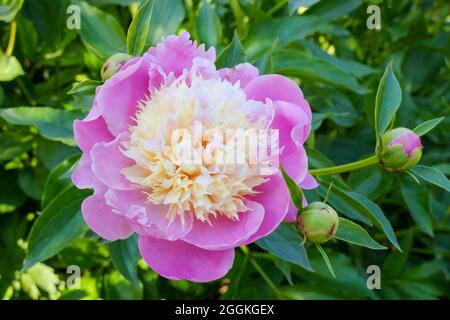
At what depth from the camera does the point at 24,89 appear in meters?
1.26

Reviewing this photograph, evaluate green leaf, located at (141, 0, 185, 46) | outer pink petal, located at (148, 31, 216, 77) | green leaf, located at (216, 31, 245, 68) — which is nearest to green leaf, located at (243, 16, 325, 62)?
green leaf, located at (141, 0, 185, 46)

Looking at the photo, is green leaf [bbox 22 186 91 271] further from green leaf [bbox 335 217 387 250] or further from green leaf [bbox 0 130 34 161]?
green leaf [bbox 335 217 387 250]

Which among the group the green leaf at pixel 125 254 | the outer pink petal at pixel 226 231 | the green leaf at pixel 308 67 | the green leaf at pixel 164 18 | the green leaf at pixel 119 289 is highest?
the green leaf at pixel 164 18

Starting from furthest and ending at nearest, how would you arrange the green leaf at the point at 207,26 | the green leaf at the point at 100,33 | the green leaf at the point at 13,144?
the green leaf at the point at 13,144
the green leaf at the point at 207,26
the green leaf at the point at 100,33

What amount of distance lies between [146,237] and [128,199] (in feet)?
0.15

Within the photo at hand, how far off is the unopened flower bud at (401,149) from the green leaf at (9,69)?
2.16 ft

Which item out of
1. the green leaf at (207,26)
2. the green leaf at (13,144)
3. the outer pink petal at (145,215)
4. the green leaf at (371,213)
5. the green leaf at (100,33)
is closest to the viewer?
the outer pink petal at (145,215)

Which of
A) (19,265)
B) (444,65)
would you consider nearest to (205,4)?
(19,265)

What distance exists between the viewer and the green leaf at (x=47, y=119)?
3.26 feet

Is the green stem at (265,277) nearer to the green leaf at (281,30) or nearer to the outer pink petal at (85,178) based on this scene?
the green leaf at (281,30)

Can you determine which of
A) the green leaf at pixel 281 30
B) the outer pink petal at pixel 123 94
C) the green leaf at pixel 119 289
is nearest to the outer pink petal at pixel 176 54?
the outer pink petal at pixel 123 94

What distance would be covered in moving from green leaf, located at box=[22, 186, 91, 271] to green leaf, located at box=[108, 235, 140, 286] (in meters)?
0.06

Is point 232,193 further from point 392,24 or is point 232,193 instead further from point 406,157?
point 392,24
